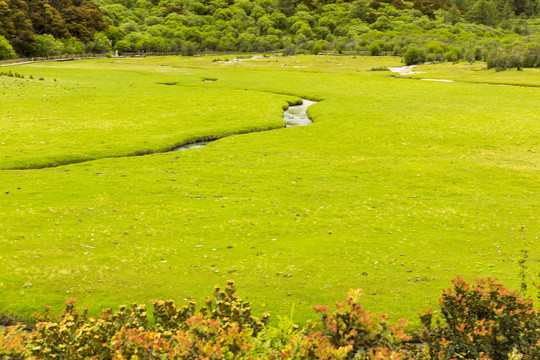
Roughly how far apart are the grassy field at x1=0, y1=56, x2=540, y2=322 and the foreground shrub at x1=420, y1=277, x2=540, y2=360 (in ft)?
17.4

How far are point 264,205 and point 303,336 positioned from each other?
58.9 feet

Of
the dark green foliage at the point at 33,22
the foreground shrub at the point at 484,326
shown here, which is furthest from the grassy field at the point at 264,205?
the dark green foliage at the point at 33,22

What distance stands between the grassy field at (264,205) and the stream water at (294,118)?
129 centimetres

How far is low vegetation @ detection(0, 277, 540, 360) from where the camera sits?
29.3 feet

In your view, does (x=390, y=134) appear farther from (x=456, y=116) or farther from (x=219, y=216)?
(x=219, y=216)

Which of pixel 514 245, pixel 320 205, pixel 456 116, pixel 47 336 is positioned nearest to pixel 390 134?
pixel 456 116

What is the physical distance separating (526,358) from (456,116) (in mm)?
53462

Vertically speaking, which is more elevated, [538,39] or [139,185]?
[538,39]

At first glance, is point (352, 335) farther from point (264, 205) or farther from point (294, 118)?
point (294, 118)

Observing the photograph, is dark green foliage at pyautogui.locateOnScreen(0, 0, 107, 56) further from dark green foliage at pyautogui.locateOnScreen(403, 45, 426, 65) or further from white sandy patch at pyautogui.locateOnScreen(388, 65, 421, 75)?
dark green foliage at pyautogui.locateOnScreen(403, 45, 426, 65)

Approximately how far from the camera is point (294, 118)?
60.3 m

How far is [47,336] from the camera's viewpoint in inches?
A: 383

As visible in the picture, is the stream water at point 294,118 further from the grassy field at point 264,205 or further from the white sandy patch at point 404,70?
the white sandy patch at point 404,70

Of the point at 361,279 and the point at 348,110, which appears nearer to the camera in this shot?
the point at 361,279
